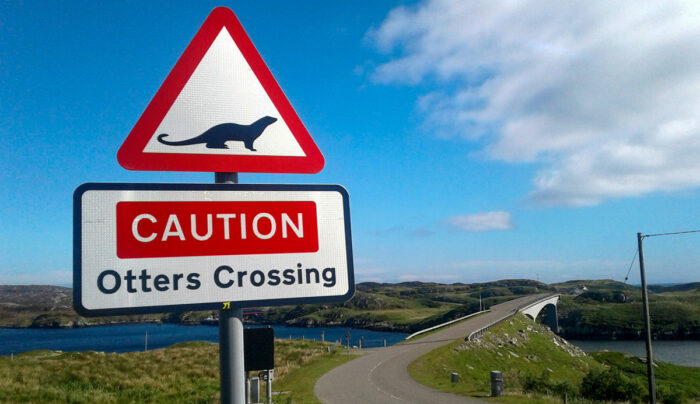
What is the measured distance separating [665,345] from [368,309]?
10925 centimetres

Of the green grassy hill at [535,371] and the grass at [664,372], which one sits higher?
the green grassy hill at [535,371]

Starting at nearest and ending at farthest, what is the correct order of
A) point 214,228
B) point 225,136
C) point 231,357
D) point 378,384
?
point 231,357 → point 214,228 → point 225,136 → point 378,384

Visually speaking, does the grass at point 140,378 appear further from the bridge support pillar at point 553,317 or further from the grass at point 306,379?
the bridge support pillar at point 553,317

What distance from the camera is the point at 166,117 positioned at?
2523mm

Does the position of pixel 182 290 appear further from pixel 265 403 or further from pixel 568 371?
pixel 568 371

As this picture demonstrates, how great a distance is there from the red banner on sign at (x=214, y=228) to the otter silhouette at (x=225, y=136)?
0.35m

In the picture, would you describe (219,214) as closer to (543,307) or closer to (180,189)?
(180,189)

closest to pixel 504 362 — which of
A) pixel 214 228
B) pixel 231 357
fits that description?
pixel 231 357

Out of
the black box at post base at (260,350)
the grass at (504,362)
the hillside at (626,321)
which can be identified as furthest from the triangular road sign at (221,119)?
the hillside at (626,321)

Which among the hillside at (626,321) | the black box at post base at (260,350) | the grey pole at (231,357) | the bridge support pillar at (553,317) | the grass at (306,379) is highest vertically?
the grey pole at (231,357)

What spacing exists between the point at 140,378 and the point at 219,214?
26141mm

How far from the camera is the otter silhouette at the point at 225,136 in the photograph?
2.48 metres

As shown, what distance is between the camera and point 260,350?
16.1 ft

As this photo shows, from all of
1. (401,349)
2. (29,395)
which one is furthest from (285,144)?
(401,349)
